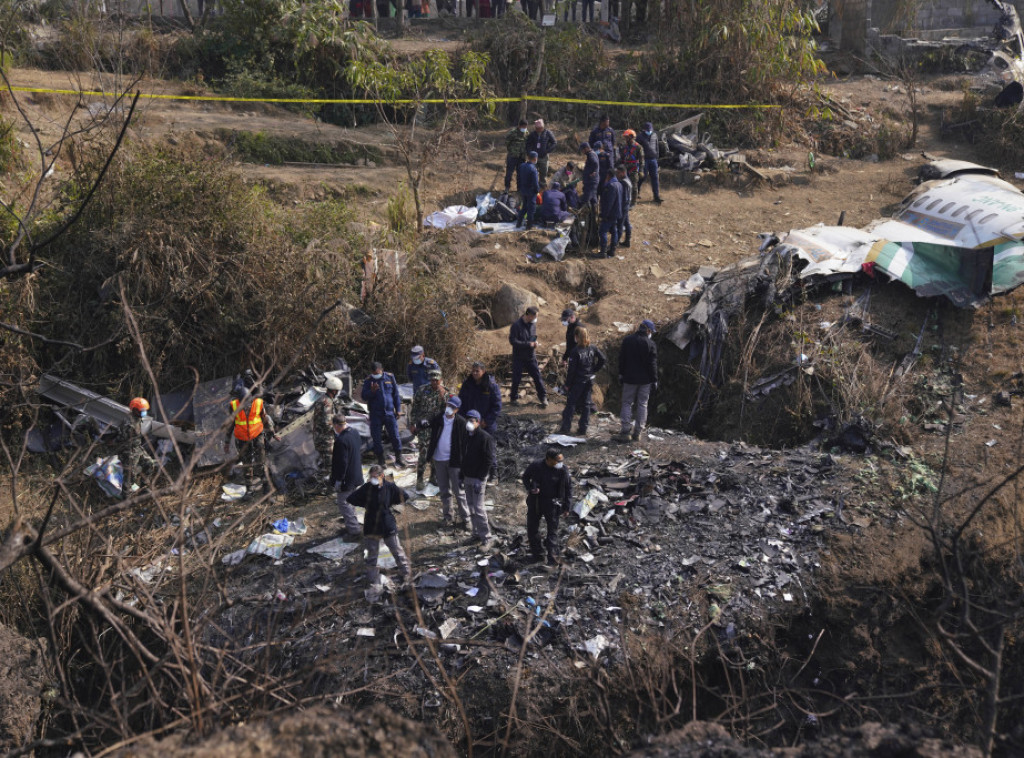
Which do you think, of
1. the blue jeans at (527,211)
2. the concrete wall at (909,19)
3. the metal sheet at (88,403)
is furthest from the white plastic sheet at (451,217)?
the concrete wall at (909,19)

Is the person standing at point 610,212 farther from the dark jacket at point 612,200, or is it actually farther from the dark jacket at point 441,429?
the dark jacket at point 441,429

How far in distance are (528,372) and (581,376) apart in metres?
1.16

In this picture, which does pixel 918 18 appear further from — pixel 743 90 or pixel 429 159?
pixel 429 159

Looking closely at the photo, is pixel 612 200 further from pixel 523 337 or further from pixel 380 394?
pixel 380 394

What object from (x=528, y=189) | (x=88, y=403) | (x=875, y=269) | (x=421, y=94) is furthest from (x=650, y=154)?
(x=88, y=403)

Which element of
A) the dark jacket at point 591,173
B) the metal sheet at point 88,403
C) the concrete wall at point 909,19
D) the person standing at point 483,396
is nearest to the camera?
the person standing at point 483,396

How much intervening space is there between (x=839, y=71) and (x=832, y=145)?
150 inches

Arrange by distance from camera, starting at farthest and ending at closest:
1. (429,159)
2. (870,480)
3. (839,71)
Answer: (839,71) < (429,159) < (870,480)

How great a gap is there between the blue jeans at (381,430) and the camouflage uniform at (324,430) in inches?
15.9

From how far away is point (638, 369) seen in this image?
9344 millimetres

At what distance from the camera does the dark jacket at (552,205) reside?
1384cm

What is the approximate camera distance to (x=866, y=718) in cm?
724

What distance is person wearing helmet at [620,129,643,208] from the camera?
14305 mm

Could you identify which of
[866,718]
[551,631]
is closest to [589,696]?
[551,631]
